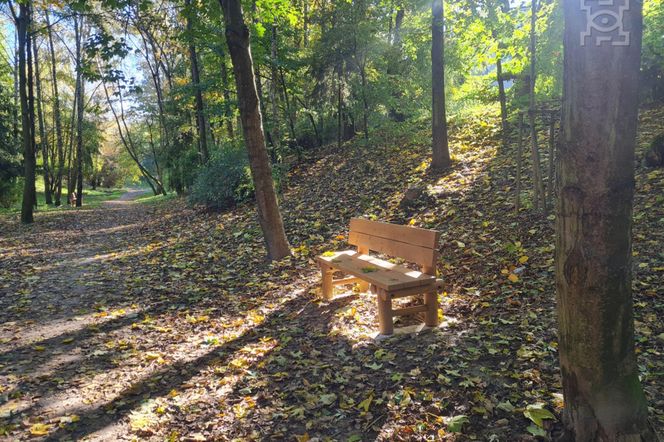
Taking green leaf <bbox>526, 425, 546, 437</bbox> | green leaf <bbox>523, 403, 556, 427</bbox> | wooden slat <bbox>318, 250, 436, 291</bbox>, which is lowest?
green leaf <bbox>526, 425, 546, 437</bbox>

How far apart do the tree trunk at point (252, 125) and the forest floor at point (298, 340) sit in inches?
22.0

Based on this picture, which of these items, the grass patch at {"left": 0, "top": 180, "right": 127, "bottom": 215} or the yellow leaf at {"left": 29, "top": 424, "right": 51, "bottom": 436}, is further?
the grass patch at {"left": 0, "top": 180, "right": 127, "bottom": 215}

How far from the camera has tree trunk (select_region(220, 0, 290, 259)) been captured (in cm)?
691

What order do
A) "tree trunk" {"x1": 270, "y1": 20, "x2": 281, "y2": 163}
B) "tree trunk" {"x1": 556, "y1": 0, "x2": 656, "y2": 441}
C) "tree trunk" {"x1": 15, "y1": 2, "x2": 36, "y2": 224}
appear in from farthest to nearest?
"tree trunk" {"x1": 15, "y1": 2, "x2": 36, "y2": 224} → "tree trunk" {"x1": 270, "y1": 20, "x2": 281, "y2": 163} → "tree trunk" {"x1": 556, "y1": 0, "x2": 656, "y2": 441}

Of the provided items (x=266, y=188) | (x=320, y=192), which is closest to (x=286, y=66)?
(x=320, y=192)

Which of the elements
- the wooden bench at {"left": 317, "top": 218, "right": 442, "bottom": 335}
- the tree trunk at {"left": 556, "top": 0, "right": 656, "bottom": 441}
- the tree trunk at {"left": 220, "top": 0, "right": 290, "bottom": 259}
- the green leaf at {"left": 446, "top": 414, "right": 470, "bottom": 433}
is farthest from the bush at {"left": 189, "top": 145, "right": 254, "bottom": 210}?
the tree trunk at {"left": 556, "top": 0, "right": 656, "bottom": 441}

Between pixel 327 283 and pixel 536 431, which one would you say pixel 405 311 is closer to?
pixel 327 283

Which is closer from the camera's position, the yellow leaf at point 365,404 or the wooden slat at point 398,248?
the yellow leaf at point 365,404

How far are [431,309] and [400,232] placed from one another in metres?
1.01

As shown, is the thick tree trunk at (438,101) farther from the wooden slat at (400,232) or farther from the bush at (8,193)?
the bush at (8,193)

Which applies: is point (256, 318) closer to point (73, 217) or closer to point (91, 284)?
point (91, 284)

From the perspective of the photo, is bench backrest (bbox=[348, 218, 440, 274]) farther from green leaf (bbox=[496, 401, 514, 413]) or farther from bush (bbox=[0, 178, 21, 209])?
bush (bbox=[0, 178, 21, 209])

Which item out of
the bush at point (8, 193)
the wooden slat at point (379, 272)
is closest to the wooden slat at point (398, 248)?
the wooden slat at point (379, 272)

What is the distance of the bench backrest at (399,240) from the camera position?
4734 mm
